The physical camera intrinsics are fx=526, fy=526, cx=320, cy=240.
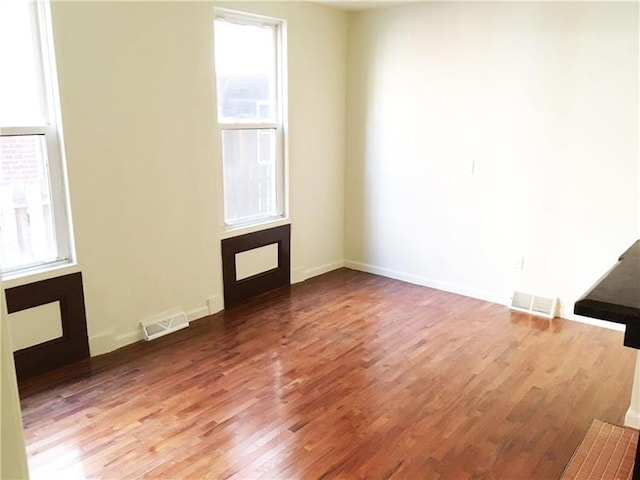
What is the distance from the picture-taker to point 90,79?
10.4 feet

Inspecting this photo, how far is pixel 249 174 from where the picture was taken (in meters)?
4.43

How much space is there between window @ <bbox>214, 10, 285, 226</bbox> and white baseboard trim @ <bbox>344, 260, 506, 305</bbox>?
3.79 ft

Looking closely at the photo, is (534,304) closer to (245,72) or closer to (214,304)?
(214,304)

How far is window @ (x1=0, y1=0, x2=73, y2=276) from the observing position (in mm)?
2939

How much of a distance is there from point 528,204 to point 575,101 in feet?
2.73

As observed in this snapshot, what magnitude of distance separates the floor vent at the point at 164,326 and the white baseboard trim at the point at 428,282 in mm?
2042

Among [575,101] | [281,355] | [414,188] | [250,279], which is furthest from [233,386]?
[575,101]

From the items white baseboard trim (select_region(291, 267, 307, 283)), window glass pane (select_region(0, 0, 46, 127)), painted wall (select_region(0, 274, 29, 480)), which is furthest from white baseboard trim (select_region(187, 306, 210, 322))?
painted wall (select_region(0, 274, 29, 480))

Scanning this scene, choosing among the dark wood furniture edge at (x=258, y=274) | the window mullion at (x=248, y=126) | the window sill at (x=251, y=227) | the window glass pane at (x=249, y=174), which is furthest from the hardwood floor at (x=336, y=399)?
the window mullion at (x=248, y=126)

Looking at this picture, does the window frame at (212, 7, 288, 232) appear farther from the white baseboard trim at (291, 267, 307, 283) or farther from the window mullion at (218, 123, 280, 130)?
the white baseboard trim at (291, 267, 307, 283)

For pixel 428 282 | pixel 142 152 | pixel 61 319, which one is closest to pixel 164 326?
pixel 61 319

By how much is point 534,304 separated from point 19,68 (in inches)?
155

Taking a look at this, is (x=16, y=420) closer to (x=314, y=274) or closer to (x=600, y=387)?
(x=600, y=387)

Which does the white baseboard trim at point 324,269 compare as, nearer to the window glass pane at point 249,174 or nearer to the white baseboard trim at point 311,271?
the white baseboard trim at point 311,271
